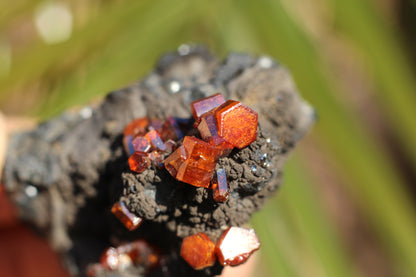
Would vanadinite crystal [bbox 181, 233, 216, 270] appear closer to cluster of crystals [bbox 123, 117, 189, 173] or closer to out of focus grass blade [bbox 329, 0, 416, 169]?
cluster of crystals [bbox 123, 117, 189, 173]

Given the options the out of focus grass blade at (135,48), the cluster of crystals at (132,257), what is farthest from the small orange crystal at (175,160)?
the out of focus grass blade at (135,48)

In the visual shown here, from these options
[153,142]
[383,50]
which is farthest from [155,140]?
[383,50]

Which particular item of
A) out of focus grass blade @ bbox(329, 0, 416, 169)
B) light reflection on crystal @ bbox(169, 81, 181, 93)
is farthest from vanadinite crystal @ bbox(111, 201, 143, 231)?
out of focus grass blade @ bbox(329, 0, 416, 169)

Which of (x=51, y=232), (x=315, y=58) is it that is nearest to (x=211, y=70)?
(x=51, y=232)

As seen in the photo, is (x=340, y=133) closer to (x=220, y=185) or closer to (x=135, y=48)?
(x=135, y=48)

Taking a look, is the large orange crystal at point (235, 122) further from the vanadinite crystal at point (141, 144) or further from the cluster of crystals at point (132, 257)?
the cluster of crystals at point (132, 257)

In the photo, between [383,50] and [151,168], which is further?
[383,50]

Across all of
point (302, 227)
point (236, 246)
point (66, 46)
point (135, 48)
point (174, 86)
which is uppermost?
point (66, 46)
